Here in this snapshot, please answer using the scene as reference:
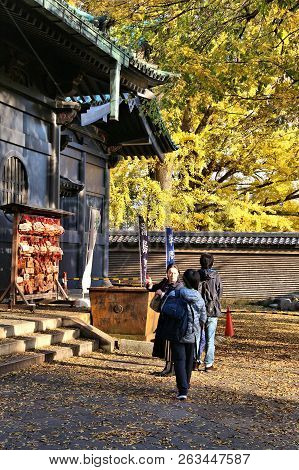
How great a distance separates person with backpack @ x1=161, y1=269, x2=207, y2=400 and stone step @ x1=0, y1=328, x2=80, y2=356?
268 centimetres

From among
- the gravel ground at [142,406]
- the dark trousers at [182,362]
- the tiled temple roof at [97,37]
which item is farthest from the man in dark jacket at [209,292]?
the tiled temple roof at [97,37]

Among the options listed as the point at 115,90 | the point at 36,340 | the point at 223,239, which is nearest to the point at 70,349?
the point at 36,340

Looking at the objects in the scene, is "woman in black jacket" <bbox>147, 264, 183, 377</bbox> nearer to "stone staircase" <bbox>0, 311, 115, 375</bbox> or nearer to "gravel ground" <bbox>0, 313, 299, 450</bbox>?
"gravel ground" <bbox>0, 313, 299, 450</bbox>

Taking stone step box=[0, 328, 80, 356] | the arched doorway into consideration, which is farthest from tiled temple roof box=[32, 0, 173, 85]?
stone step box=[0, 328, 80, 356]

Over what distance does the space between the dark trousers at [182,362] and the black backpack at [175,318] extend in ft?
0.43

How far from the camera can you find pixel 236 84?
12367 mm

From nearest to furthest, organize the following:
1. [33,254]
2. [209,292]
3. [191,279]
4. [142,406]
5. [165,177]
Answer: [142,406], [191,279], [209,292], [33,254], [165,177]

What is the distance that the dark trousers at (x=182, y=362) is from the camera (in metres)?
7.32

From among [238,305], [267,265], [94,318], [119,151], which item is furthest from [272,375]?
[267,265]

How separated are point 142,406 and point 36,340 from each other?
339 centimetres

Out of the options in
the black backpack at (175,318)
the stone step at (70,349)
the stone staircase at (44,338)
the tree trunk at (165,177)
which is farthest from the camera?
the tree trunk at (165,177)

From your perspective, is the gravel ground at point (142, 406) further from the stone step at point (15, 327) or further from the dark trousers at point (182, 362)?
the stone step at point (15, 327)

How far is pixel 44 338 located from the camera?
998 centimetres

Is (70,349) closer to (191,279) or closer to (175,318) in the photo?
(175,318)
